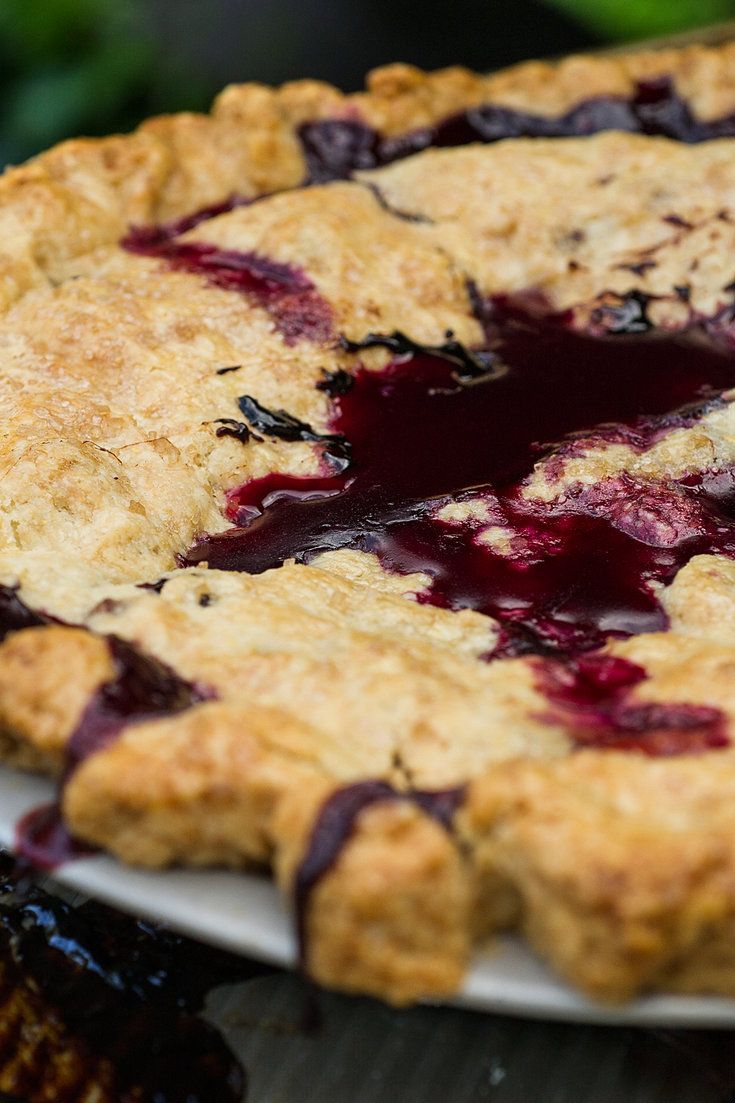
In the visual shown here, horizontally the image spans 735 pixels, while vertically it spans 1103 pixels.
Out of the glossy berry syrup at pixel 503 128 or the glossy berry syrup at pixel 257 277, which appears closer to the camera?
the glossy berry syrup at pixel 257 277

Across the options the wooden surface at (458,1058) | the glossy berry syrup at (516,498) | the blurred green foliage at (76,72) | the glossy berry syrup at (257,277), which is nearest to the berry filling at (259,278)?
the glossy berry syrup at (257,277)

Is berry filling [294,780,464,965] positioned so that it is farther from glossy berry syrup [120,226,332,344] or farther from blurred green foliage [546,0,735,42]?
blurred green foliage [546,0,735,42]

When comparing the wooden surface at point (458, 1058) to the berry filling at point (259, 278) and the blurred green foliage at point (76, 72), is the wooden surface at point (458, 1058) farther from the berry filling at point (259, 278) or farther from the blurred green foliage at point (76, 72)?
the blurred green foliage at point (76, 72)

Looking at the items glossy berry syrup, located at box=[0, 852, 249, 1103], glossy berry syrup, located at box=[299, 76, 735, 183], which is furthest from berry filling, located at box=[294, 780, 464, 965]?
glossy berry syrup, located at box=[299, 76, 735, 183]

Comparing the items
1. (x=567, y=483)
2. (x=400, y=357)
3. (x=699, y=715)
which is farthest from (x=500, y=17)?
(x=699, y=715)

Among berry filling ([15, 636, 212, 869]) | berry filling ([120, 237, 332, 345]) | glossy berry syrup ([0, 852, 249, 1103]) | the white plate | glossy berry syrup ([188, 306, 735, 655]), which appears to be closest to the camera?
the white plate

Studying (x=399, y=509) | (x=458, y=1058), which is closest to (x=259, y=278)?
(x=399, y=509)

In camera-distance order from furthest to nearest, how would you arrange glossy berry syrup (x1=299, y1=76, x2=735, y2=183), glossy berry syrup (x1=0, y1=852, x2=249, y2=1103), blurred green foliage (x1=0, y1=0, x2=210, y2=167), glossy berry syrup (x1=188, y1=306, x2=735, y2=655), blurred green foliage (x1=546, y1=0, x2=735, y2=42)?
blurred green foliage (x1=546, y1=0, x2=735, y2=42), blurred green foliage (x1=0, y1=0, x2=210, y2=167), glossy berry syrup (x1=299, y1=76, x2=735, y2=183), glossy berry syrup (x1=188, y1=306, x2=735, y2=655), glossy berry syrup (x1=0, y1=852, x2=249, y2=1103)

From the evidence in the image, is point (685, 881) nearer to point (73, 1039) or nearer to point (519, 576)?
point (519, 576)
